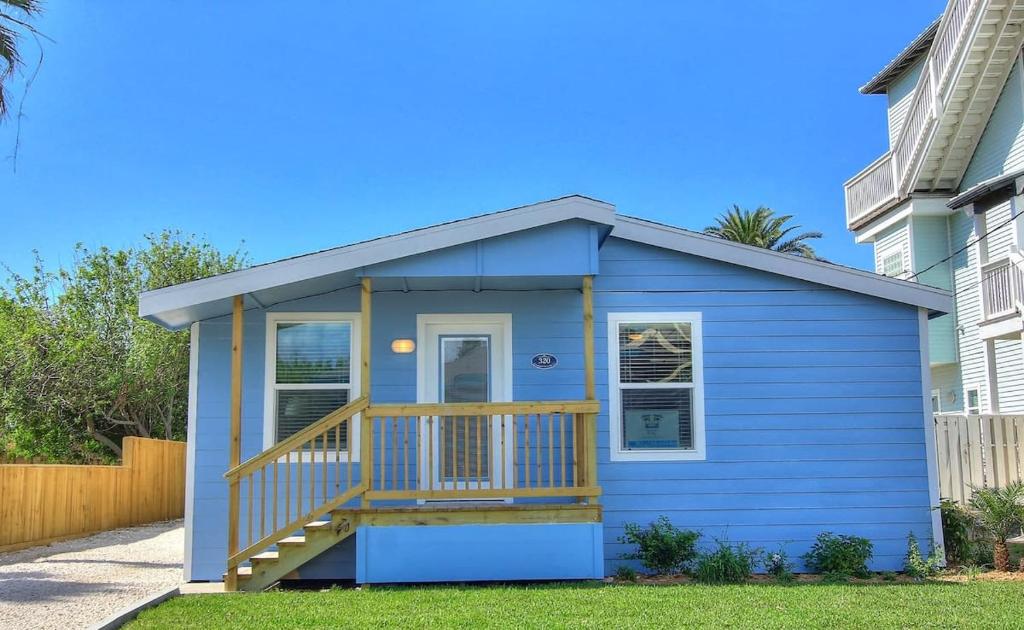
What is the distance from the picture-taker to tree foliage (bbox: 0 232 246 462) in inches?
746

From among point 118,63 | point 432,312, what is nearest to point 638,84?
point 118,63

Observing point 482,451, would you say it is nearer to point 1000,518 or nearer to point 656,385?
point 656,385

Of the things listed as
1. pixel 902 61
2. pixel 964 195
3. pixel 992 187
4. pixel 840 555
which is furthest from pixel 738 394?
pixel 902 61

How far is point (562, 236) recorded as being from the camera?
8297 mm

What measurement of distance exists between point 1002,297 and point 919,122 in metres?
4.53

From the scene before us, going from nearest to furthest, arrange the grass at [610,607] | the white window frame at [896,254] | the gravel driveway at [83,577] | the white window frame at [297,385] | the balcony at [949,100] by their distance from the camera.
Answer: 1. the grass at [610,607]
2. the gravel driveway at [83,577]
3. the white window frame at [297,385]
4. the balcony at [949,100]
5. the white window frame at [896,254]

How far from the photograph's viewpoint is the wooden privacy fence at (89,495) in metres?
11.8

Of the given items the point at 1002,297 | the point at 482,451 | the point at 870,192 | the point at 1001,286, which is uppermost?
the point at 870,192

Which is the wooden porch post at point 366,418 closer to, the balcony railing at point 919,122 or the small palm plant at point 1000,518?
the small palm plant at point 1000,518

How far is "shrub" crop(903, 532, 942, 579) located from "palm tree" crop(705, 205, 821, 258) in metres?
22.6

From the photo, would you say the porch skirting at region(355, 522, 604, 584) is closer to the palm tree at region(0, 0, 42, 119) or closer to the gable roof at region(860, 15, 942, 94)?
the palm tree at region(0, 0, 42, 119)

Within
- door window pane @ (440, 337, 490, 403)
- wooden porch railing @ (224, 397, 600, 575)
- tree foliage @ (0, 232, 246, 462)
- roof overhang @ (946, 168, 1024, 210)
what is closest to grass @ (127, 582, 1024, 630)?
wooden porch railing @ (224, 397, 600, 575)

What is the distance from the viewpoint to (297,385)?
9062 mm

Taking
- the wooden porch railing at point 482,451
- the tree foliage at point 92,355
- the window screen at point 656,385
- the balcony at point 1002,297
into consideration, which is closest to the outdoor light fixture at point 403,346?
the wooden porch railing at point 482,451
